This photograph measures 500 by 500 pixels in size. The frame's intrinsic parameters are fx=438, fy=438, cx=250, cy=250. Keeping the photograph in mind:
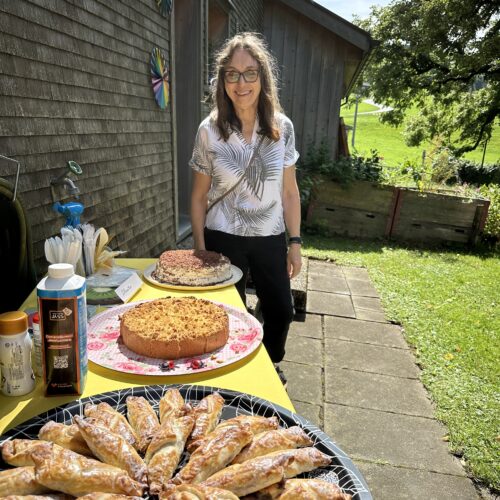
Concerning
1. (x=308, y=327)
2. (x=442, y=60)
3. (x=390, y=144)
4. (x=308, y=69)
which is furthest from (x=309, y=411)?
(x=390, y=144)

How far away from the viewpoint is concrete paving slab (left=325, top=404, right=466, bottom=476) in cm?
276

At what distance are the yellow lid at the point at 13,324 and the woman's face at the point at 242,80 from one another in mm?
1659

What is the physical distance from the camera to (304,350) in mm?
4164

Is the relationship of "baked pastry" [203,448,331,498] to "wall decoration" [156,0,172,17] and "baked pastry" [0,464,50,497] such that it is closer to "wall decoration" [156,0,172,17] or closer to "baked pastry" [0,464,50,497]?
"baked pastry" [0,464,50,497]

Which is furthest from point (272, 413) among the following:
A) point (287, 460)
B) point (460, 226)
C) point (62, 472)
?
point (460, 226)

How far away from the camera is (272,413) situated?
1.11 metres

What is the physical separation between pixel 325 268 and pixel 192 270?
504cm

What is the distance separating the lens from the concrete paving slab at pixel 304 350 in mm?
3994

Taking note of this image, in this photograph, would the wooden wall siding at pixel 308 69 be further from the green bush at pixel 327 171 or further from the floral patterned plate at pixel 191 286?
the floral patterned plate at pixel 191 286

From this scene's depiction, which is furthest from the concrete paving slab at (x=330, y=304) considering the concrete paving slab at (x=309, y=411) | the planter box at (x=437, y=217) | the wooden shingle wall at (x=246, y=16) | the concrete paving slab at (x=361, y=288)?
the wooden shingle wall at (x=246, y=16)

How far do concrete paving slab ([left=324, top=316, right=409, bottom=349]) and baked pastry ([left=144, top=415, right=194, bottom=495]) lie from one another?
3.69 metres

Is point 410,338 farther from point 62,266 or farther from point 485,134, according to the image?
point 485,134

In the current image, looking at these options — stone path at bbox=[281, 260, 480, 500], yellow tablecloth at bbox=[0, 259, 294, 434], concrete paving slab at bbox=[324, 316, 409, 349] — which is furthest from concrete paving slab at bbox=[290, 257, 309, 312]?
yellow tablecloth at bbox=[0, 259, 294, 434]

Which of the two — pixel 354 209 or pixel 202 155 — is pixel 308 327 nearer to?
pixel 202 155
